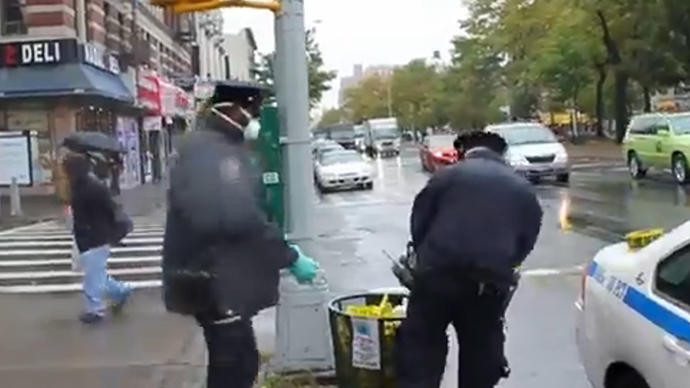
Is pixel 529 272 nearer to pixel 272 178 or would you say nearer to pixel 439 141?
pixel 272 178

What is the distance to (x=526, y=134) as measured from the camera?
3111cm

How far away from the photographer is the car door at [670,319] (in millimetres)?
4637

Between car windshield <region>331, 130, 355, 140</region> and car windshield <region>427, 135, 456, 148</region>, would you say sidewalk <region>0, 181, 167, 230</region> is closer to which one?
car windshield <region>427, 135, 456, 148</region>

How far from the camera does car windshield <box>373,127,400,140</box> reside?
238 feet

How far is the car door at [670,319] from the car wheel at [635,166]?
25.9 meters

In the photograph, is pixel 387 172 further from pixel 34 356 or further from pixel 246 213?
pixel 246 213

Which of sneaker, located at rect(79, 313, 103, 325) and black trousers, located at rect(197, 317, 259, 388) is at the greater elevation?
black trousers, located at rect(197, 317, 259, 388)

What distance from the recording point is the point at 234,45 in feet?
405

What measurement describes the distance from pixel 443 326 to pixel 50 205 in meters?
24.6

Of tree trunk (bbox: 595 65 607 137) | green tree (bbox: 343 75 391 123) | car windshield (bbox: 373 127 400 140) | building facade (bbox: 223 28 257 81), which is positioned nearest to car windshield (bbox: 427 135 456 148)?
tree trunk (bbox: 595 65 607 137)

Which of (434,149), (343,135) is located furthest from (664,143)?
(343,135)

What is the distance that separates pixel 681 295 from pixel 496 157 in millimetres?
1353

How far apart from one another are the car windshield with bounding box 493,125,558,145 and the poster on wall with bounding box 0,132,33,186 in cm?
1229

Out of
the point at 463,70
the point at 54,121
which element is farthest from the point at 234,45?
the point at 54,121
